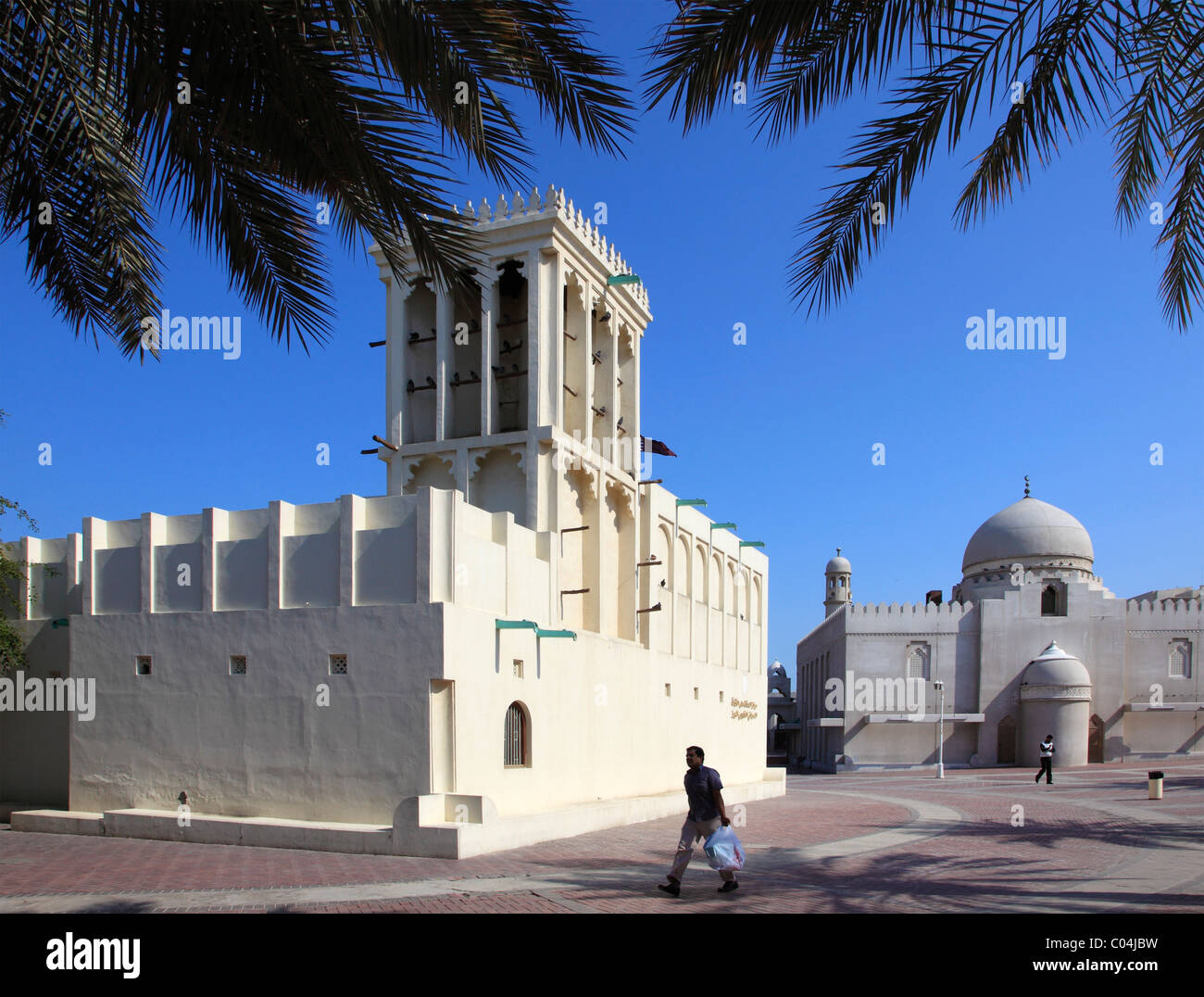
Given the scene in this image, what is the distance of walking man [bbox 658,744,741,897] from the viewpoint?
1093cm

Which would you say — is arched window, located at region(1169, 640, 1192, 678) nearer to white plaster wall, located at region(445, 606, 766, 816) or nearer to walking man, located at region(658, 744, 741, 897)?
white plaster wall, located at region(445, 606, 766, 816)

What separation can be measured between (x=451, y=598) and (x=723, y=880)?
7218 millimetres

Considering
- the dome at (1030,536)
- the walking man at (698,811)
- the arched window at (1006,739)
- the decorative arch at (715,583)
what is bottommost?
the arched window at (1006,739)

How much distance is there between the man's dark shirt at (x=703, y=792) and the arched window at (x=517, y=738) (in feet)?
26.2

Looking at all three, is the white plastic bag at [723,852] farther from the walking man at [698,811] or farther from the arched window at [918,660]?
the arched window at [918,660]

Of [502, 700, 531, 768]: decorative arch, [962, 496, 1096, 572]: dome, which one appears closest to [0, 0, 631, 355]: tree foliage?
[502, 700, 531, 768]: decorative arch

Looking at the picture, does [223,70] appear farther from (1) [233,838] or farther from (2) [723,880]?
(1) [233,838]

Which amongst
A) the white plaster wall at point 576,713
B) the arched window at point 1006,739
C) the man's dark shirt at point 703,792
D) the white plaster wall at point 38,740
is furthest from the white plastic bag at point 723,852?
the arched window at point 1006,739

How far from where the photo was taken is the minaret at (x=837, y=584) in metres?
77.9

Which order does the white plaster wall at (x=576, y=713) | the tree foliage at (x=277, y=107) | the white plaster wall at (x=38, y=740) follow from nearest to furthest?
the tree foliage at (x=277, y=107) < the white plaster wall at (x=576, y=713) < the white plaster wall at (x=38, y=740)

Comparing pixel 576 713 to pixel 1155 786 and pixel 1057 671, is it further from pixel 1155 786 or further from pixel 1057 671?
pixel 1057 671

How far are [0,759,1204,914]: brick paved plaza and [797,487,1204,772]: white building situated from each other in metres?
30.8

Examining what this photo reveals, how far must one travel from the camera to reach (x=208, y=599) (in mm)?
18641
